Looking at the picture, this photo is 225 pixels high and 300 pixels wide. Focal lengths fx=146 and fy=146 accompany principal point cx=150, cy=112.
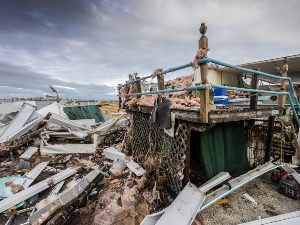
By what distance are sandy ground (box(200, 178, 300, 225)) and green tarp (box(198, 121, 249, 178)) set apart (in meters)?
0.65

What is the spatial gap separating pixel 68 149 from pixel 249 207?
22.6 ft

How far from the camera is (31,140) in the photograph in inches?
281

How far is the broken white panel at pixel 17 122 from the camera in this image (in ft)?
21.7

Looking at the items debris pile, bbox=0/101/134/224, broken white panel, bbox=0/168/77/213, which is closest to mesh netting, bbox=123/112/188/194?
debris pile, bbox=0/101/134/224

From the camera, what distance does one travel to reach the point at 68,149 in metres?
6.64

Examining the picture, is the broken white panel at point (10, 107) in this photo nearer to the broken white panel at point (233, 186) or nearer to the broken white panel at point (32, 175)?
the broken white panel at point (32, 175)

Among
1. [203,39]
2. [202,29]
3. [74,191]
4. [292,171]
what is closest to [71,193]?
[74,191]

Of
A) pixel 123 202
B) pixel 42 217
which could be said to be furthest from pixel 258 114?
pixel 42 217

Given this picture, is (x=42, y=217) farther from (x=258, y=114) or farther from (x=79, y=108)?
(x=79, y=108)

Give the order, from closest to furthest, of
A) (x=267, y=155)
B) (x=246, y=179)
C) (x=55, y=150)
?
(x=246, y=179), (x=267, y=155), (x=55, y=150)

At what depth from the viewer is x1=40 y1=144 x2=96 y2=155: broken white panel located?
643 centimetres

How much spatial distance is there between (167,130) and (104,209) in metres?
2.39

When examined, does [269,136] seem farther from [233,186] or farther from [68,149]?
[68,149]

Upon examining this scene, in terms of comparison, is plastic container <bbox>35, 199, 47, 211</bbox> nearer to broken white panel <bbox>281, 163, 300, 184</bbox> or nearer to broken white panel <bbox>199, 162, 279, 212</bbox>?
broken white panel <bbox>199, 162, 279, 212</bbox>
